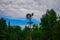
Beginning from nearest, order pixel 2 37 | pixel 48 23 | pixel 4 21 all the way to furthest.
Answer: pixel 48 23 < pixel 2 37 < pixel 4 21

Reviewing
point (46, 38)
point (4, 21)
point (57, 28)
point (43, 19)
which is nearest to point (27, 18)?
point (57, 28)

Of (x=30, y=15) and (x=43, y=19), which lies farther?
(x=43, y=19)

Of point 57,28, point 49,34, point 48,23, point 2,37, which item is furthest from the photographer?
point 2,37

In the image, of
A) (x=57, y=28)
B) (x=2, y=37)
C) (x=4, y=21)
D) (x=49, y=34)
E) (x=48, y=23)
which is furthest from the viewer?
(x=4, y=21)

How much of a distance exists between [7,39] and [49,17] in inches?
691

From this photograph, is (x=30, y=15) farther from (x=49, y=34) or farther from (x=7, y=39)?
(x=7, y=39)

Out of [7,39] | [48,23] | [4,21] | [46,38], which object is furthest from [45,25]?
[4,21]

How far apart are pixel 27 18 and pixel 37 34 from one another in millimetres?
32002

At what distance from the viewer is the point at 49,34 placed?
3674 inches

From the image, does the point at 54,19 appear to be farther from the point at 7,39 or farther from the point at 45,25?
the point at 7,39

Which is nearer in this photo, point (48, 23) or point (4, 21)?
point (48, 23)

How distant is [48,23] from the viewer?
4013 inches

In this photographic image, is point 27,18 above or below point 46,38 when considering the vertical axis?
above

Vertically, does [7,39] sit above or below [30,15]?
below
